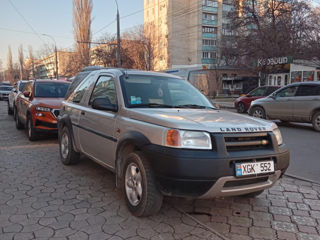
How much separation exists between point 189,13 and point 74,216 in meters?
65.2

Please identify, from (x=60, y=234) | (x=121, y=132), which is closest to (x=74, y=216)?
(x=60, y=234)

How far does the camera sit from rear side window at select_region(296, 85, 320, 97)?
31.7ft

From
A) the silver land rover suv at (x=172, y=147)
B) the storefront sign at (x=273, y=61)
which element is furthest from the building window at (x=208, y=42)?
the silver land rover suv at (x=172, y=147)

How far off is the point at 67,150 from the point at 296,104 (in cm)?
828

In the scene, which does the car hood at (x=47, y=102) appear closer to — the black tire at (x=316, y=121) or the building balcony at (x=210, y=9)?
the black tire at (x=316, y=121)

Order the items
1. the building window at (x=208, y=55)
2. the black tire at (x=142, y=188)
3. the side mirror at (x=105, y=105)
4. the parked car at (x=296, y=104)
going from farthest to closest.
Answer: the building window at (x=208, y=55) → the parked car at (x=296, y=104) → the side mirror at (x=105, y=105) → the black tire at (x=142, y=188)

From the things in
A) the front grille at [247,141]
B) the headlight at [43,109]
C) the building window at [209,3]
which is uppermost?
the building window at [209,3]

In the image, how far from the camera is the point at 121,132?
346 cm

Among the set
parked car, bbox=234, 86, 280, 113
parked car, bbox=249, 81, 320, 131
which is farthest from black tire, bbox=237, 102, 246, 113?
parked car, bbox=249, 81, 320, 131

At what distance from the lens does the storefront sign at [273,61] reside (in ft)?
72.7

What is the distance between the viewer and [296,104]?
400 inches

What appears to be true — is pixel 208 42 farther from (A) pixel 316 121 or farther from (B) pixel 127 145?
(B) pixel 127 145

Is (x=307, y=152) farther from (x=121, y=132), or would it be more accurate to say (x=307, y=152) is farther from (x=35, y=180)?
(x=35, y=180)

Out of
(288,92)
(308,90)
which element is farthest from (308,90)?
(288,92)
